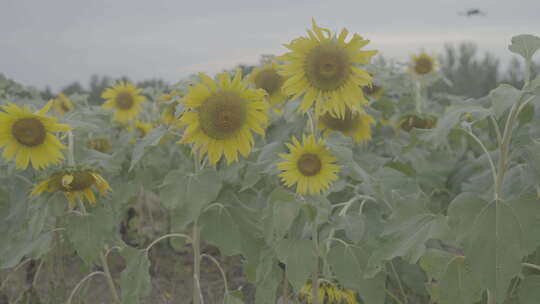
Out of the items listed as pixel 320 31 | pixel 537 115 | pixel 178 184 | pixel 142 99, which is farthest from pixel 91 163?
pixel 142 99

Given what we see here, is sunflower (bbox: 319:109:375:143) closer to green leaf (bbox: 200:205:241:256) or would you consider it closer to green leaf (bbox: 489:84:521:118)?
green leaf (bbox: 200:205:241:256)

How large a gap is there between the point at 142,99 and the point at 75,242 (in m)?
2.84

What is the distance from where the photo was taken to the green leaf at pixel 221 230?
2.05 metres

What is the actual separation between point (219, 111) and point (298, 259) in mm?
615

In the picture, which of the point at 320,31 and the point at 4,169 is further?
the point at 4,169

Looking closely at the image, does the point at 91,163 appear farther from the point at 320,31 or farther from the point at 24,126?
the point at 320,31

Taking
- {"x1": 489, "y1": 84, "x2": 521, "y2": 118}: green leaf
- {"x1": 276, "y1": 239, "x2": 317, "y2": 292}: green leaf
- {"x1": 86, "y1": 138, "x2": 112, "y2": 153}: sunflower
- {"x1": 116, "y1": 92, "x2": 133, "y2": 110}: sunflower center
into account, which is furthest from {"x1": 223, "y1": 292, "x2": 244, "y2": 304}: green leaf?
{"x1": 116, "y1": 92, "x2": 133, "y2": 110}: sunflower center

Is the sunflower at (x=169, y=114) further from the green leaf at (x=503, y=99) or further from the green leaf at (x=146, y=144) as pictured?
the green leaf at (x=503, y=99)

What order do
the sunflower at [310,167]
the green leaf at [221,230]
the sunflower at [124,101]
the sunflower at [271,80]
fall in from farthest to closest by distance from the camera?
the sunflower at [124,101], the sunflower at [271,80], the green leaf at [221,230], the sunflower at [310,167]

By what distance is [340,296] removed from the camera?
2107 mm

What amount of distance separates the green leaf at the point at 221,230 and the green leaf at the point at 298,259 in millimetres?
295

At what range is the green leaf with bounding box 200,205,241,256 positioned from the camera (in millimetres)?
2051

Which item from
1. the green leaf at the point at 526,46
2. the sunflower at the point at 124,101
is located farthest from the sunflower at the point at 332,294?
the sunflower at the point at 124,101

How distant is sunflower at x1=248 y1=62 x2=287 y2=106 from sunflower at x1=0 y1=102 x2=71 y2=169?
3.44 feet
